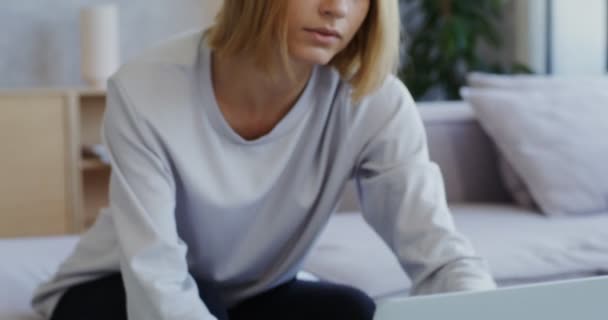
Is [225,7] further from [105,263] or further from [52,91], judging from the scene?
[52,91]

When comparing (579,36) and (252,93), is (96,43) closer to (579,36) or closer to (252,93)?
(579,36)

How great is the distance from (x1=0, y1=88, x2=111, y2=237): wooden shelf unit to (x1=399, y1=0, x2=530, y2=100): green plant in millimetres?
1304

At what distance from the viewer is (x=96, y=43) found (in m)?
3.66

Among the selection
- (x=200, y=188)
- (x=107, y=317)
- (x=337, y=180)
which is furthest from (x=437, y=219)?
(x=107, y=317)

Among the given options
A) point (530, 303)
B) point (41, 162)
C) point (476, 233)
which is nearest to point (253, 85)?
point (530, 303)

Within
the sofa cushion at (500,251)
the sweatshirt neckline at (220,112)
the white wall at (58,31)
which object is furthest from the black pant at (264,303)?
the white wall at (58,31)

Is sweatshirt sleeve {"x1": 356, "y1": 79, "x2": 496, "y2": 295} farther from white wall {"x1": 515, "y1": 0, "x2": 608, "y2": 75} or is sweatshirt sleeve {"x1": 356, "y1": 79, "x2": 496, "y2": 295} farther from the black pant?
white wall {"x1": 515, "y1": 0, "x2": 608, "y2": 75}

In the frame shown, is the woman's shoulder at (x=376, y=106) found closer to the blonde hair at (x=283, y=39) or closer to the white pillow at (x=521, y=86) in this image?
the blonde hair at (x=283, y=39)

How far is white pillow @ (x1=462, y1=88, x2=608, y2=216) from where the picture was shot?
264 cm

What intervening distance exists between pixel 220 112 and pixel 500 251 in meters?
0.97

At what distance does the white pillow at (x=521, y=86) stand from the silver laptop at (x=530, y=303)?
6.10ft

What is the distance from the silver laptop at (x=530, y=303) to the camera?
862mm

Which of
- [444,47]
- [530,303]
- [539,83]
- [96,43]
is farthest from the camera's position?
[444,47]

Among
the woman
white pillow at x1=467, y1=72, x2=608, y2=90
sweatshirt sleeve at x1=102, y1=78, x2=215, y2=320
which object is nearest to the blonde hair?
the woman
